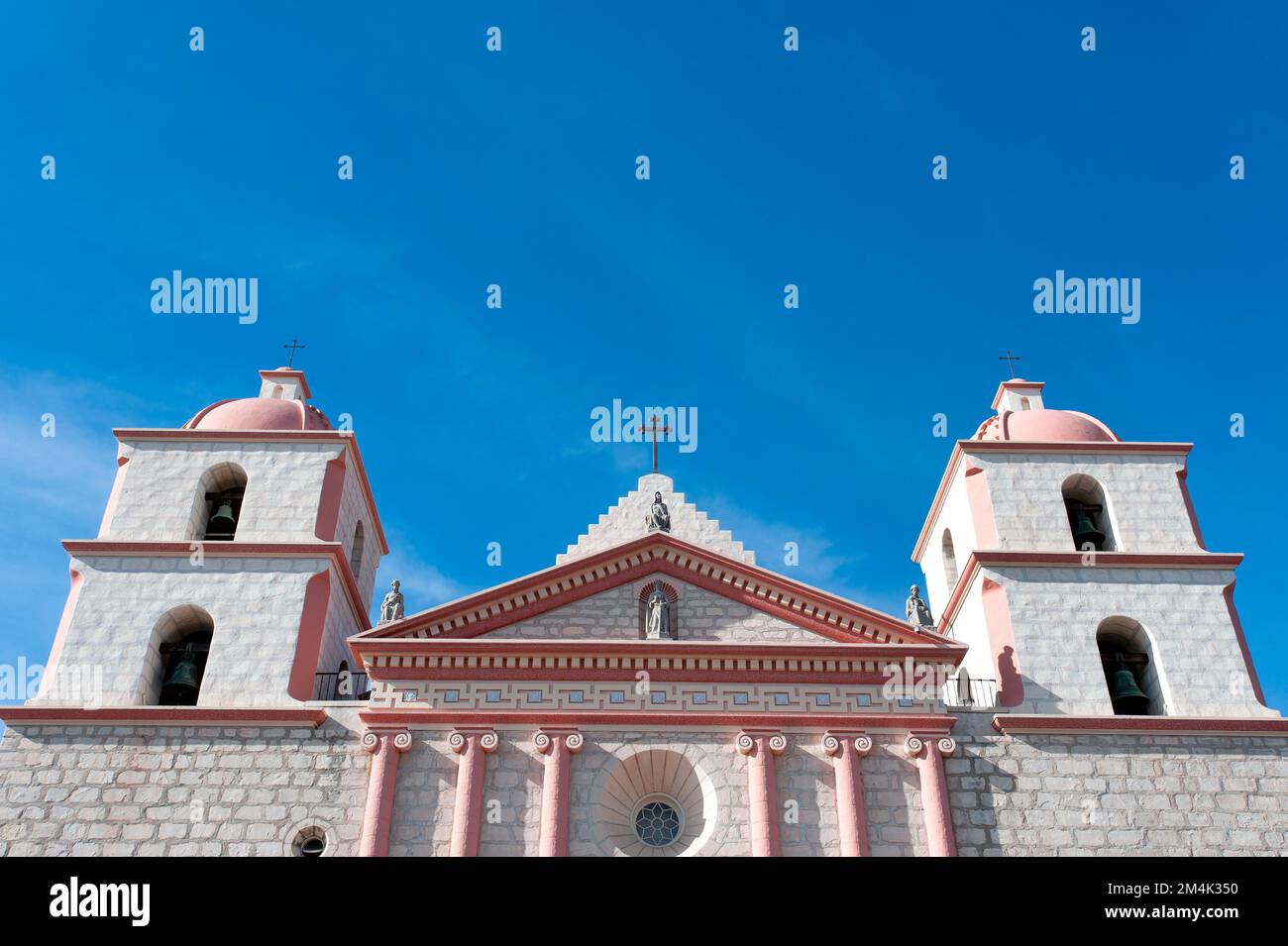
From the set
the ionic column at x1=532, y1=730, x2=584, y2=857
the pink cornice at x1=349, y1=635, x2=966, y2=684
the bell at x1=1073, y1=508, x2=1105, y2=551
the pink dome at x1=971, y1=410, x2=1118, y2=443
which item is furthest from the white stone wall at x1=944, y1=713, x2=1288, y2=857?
the pink dome at x1=971, y1=410, x2=1118, y2=443

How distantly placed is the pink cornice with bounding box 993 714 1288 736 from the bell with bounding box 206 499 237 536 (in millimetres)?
14087

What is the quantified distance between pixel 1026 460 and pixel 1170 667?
4.88 meters

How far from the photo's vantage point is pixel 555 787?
1948 centimetres

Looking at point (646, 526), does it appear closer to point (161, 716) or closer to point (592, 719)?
point (592, 719)

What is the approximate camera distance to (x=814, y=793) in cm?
1978

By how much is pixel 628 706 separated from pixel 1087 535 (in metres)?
9.82

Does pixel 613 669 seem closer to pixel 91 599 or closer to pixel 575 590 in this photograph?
pixel 575 590

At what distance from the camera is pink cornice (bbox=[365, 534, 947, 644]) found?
21.3 m

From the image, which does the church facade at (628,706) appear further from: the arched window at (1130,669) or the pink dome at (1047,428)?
the pink dome at (1047,428)

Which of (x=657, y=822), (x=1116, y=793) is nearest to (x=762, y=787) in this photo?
(x=657, y=822)

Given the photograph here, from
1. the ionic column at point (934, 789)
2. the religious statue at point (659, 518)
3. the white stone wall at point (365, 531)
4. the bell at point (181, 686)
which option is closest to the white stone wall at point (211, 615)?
the bell at point (181, 686)

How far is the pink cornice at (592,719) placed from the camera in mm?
20266

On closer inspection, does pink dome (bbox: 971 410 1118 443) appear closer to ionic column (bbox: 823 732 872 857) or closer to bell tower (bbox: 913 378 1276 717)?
bell tower (bbox: 913 378 1276 717)
